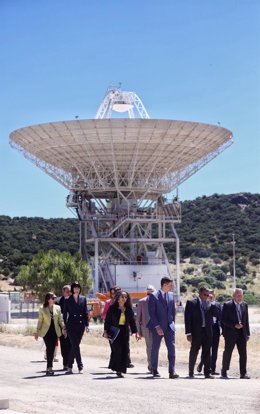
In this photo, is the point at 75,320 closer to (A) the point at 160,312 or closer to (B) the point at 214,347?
(A) the point at 160,312

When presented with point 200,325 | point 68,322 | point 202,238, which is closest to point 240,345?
point 200,325

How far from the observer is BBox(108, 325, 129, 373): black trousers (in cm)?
1500

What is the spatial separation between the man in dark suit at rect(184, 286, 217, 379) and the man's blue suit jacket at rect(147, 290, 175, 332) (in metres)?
0.33

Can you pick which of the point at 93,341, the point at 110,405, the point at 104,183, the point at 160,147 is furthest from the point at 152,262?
the point at 110,405

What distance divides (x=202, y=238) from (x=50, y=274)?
5998 centimetres

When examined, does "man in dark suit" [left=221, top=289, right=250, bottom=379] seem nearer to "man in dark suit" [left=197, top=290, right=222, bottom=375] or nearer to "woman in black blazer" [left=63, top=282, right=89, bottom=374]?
"man in dark suit" [left=197, top=290, right=222, bottom=375]

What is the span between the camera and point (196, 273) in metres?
90.4

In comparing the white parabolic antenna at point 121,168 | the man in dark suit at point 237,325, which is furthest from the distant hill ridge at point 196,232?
the man in dark suit at point 237,325

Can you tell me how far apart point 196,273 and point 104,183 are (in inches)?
1370

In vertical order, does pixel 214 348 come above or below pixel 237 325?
below

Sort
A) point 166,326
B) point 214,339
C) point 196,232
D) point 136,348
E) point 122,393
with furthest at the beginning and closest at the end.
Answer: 1. point 196,232
2. point 136,348
3. point 214,339
4. point 166,326
5. point 122,393

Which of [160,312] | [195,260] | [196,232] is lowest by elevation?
[160,312]

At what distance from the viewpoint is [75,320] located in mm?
15938

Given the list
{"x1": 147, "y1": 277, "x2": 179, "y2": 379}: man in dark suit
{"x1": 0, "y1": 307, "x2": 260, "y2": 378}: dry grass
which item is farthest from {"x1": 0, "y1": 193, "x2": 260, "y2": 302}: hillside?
{"x1": 147, "y1": 277, "x2": 179, "y2": 379}: man in dark suit
